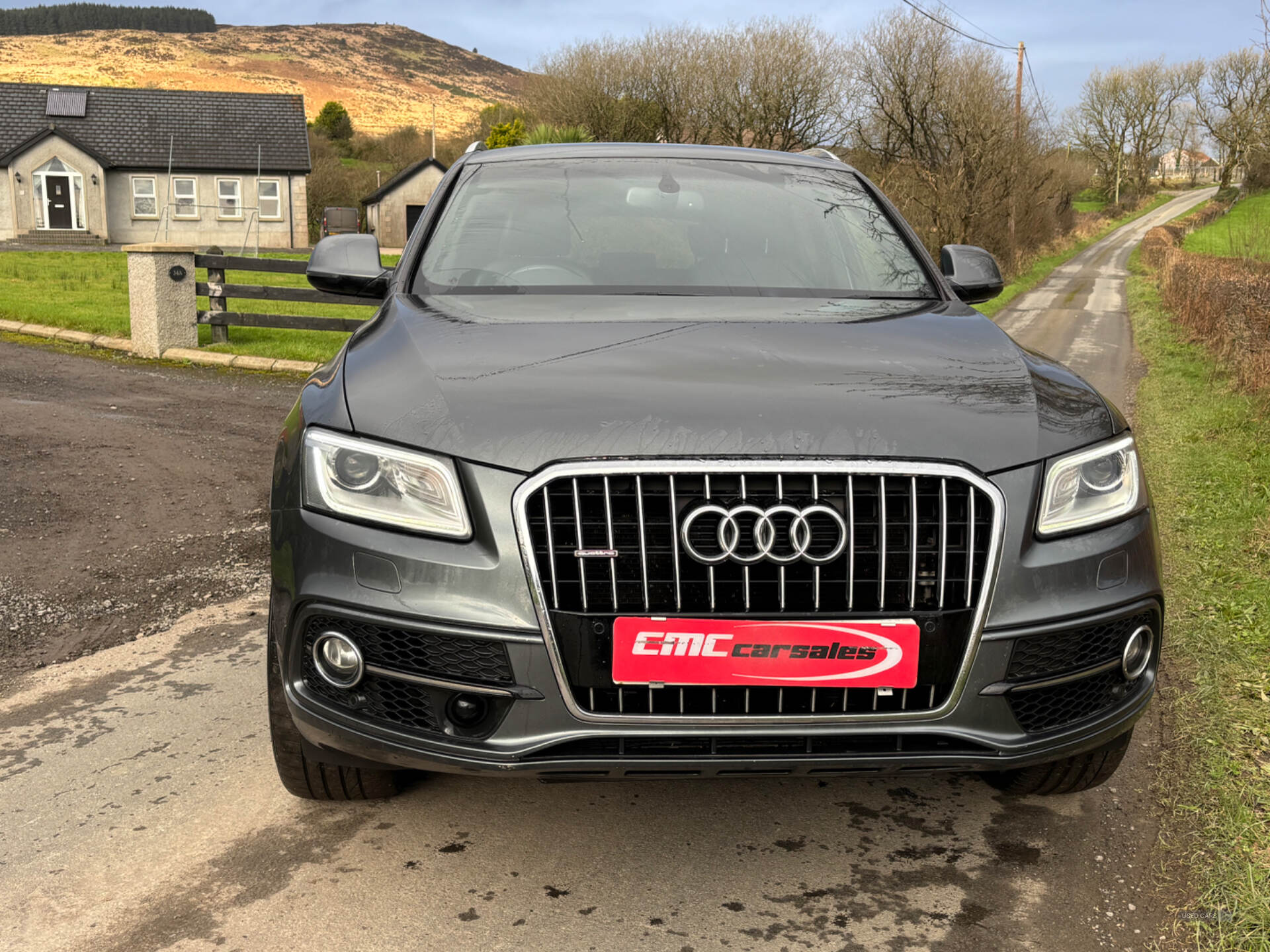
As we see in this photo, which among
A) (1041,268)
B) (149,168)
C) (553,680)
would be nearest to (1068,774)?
(553,680)

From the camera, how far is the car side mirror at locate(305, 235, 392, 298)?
12.3 ft

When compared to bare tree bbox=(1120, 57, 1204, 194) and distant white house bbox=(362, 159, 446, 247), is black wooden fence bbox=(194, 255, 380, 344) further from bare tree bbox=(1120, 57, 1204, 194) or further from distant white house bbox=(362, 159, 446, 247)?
bare tree bbox=(1120, 57, 1204, 194)

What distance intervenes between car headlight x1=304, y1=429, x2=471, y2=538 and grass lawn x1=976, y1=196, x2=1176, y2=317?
2.41 metres

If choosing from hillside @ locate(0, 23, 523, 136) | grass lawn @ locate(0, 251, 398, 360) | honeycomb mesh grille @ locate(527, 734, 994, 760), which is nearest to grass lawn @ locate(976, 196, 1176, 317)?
honeycomb mesh grille @ locate(527, 734, 994, 760)

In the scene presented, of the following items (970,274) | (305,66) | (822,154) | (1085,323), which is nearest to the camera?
(970,274)

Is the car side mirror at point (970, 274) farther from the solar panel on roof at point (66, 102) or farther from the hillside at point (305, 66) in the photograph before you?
the hillside at point (305, 66)

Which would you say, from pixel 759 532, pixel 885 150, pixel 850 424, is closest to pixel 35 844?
pixel 759 532

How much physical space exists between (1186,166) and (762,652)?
116676 mm

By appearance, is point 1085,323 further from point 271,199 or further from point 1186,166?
point 1186,166

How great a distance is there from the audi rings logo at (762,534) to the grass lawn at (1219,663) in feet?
3.83

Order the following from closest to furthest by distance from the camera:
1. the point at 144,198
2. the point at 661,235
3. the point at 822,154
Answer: the point at 661,235 → the point at 822,154 → the point at 144,198

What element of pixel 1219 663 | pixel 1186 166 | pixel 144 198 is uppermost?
pixel 1186 166

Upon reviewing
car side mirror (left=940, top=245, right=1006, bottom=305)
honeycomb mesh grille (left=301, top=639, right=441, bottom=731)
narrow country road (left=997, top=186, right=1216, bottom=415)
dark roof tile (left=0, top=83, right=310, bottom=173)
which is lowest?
narrow country road (left=997, top=186, right=1216, bottom=415)

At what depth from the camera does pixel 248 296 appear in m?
11.7
